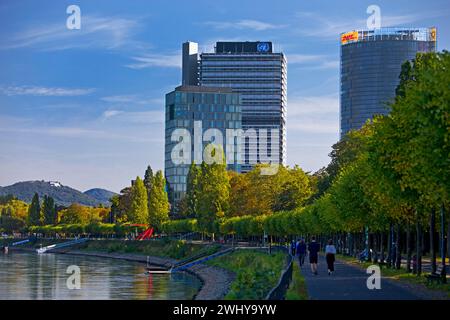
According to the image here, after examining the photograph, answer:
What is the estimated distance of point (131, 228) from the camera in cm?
19638

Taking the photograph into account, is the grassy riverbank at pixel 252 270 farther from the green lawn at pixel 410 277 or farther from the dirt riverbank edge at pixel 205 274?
the green lawn at pixel 410 277

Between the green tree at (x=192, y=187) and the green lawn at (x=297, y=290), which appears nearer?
the green lawn at (x=297, y=290)

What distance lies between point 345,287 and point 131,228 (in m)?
158

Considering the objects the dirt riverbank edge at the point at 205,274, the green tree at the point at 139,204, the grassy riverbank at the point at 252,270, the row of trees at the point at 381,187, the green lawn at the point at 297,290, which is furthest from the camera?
the green tree at the point at 139,204

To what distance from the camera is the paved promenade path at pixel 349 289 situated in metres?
36.1

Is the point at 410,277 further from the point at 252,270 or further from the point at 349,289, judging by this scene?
the point at 252,270

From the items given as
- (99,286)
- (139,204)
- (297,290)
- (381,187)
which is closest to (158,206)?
(139,204)

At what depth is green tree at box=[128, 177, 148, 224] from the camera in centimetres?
19400

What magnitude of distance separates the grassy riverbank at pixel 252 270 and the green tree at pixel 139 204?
277 ft

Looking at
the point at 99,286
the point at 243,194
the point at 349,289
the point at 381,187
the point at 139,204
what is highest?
the point at 243,194

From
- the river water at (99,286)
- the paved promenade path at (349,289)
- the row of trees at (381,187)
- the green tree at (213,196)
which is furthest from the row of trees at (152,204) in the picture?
the paved promenade path at (349,289)

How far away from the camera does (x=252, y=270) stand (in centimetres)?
6303

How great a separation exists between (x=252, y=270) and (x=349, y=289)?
912 inches

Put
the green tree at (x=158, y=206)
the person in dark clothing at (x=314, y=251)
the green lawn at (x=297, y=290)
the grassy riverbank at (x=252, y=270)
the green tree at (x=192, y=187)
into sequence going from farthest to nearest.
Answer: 1. the green tree at (x=158, y=206)
2. the green tree at (x=192, y=187)
3. the person in dark clothing at (x=314, y=251)
4. the grassy riverbank at (x=252, y=270)
5. the green lawn at (x=297, y=290)
